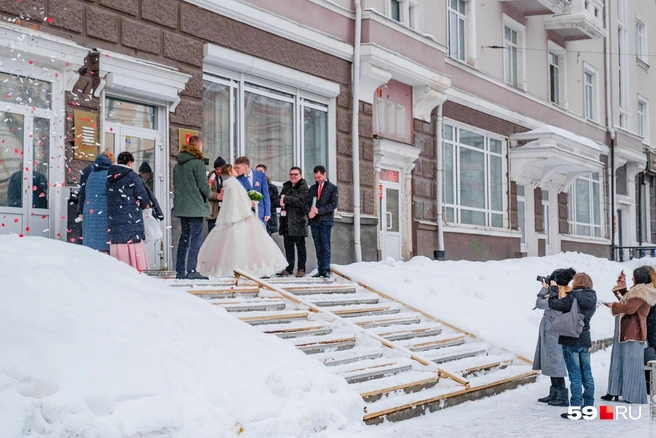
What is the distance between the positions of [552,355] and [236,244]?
14.7 feet

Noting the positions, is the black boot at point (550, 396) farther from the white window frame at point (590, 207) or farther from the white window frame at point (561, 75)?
the white window frame at point (561, 75)

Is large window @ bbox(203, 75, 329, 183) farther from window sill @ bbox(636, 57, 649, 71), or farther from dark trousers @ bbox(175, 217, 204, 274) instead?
window sill @ bbox(636, 57, 649, 71)

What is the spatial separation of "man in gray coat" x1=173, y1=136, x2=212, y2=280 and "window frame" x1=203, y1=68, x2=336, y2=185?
2.94m

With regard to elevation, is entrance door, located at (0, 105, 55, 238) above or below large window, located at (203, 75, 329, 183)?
below

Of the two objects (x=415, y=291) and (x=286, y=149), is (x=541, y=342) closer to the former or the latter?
(x=415, y=291)

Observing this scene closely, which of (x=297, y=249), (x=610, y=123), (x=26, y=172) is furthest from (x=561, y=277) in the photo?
(x=610, y=123)

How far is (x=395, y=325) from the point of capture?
38.4 ft

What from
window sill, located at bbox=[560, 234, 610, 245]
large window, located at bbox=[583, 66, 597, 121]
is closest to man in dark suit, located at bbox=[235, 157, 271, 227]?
window sill, located at bbox=[560, 234, 610, 245]

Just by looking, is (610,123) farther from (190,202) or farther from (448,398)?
(448,398)

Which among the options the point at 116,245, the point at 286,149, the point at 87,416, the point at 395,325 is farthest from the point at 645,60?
the point at 87,416

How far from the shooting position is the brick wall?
11102mm

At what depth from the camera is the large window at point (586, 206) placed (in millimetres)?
27703

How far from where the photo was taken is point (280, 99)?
15.7 meters

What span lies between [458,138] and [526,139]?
3.26 meters
